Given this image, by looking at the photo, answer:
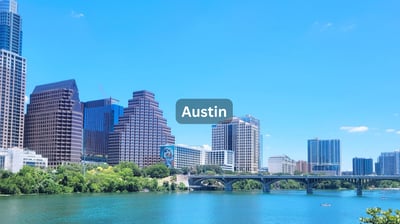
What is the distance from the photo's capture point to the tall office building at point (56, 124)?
156 m

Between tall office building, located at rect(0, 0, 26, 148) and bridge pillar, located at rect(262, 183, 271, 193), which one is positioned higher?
tall office building, located at rect(0, 0, 26, 148)

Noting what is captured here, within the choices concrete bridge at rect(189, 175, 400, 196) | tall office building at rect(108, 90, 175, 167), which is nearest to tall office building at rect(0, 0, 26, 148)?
tall office building at rect(108, 90, 175, 167)

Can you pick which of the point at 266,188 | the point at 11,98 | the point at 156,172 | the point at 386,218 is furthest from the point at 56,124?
the point at 386,218

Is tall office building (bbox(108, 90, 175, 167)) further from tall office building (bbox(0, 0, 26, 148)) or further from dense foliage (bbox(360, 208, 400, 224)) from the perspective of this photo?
dense foliage (bbox(360, 208, 400, 224))

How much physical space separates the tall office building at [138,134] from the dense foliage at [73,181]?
162 feet

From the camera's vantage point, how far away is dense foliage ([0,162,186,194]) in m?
91.9

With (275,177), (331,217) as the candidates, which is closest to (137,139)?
(275,177)

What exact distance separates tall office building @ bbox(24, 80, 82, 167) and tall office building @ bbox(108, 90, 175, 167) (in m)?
26.7

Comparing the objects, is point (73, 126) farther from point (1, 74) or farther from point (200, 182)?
point (200, 182)

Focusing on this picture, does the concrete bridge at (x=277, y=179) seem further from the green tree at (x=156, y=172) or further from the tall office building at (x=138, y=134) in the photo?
the tall office building at (x=138, y=134)

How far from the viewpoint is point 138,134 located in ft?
623

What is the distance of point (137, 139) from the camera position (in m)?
189

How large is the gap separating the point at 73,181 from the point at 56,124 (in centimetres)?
5922

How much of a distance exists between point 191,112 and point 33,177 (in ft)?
253
